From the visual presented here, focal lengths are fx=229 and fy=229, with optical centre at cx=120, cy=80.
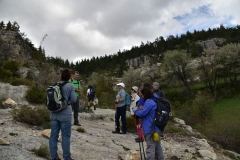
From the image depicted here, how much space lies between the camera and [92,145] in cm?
684

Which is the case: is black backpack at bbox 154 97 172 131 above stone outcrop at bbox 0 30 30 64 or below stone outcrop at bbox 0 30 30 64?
below

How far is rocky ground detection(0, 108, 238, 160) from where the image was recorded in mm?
5400

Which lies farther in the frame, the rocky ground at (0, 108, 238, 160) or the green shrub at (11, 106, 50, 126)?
the green shrub at (11, 106, 50, 126)

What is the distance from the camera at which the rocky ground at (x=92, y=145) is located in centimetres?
540

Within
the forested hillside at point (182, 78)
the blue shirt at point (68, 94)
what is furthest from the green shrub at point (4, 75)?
the blue shirt at point (68, 94)

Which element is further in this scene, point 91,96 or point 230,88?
point 230,88

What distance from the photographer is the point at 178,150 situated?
26.2 ft

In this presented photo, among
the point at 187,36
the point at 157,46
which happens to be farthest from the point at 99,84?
the point at 187,36

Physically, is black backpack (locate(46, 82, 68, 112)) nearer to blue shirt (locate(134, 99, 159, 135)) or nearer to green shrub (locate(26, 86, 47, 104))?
blue shirt (locate(134, 99, 159, 135))

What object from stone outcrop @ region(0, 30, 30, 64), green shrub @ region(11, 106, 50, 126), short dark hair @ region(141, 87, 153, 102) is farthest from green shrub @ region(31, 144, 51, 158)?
stone outcrop @ region(0, 30, 30, 64)

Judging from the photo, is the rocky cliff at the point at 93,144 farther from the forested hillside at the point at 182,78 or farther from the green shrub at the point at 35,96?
the forested hillside at the point at 182,78

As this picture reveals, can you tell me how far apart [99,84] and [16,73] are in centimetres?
2182

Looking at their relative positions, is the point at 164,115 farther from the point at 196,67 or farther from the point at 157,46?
the point at 157,46

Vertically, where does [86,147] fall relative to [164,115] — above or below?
below
